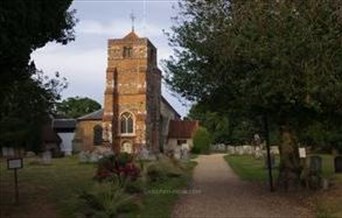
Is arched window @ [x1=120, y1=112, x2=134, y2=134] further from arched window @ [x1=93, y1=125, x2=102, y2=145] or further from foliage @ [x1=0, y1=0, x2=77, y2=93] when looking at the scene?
foliage @ [x1=0, y1=0, x2=77, y2=93]

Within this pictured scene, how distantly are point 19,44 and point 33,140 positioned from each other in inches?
2549

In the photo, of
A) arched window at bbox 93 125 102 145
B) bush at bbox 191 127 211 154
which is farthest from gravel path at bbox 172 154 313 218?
bush at bbox 191 127 211 154

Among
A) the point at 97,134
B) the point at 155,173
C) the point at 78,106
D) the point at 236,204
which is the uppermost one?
the point at 78,106

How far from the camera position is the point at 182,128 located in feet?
350

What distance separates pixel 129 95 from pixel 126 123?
353 centimetres

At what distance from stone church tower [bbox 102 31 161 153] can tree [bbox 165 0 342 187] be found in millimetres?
58756

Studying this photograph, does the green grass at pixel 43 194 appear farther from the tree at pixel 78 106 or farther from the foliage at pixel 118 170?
the tree at pixel 78 106

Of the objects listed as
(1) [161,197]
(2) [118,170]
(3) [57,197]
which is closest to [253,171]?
(2) [118,170]

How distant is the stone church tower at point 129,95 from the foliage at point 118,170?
52846 millimetres

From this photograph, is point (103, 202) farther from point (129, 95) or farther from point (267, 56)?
point (129, 95)

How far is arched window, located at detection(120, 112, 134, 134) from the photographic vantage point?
3334 inches

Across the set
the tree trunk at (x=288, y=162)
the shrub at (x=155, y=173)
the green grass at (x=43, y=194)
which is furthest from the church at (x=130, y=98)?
the tree trunk at (x=288, y=162)

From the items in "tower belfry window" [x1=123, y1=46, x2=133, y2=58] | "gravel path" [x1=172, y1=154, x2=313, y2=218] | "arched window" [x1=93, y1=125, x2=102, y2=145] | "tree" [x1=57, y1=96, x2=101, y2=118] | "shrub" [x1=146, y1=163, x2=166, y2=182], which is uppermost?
"tower belfry window" [x1=123, y1=46, x2=133, y2=58]

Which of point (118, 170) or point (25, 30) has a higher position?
point (25, 30)
